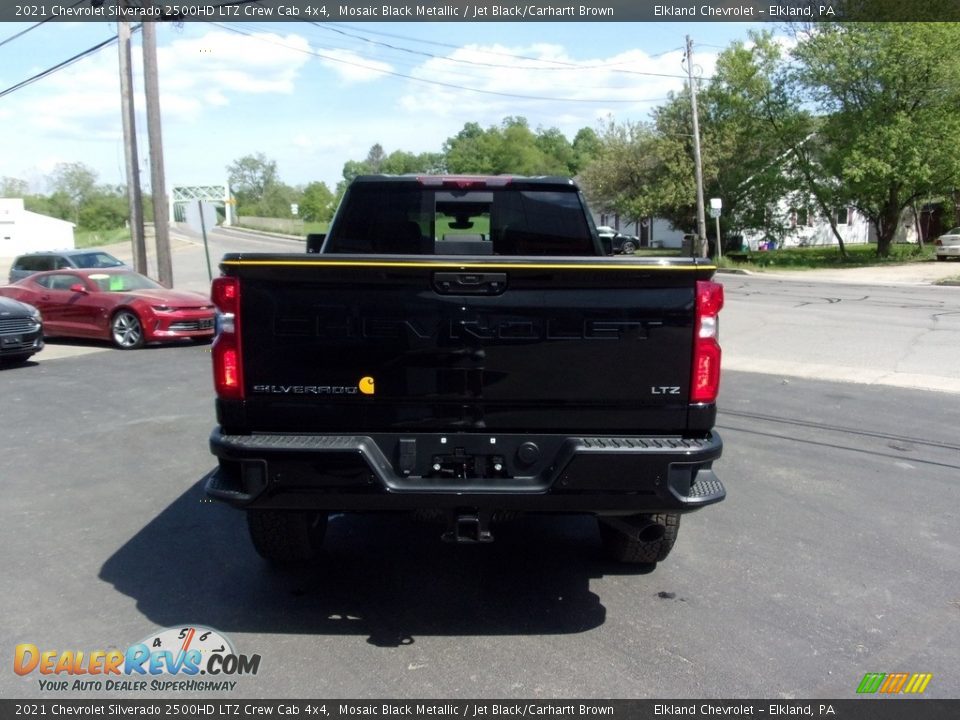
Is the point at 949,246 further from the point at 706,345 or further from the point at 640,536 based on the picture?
the point at 706,345

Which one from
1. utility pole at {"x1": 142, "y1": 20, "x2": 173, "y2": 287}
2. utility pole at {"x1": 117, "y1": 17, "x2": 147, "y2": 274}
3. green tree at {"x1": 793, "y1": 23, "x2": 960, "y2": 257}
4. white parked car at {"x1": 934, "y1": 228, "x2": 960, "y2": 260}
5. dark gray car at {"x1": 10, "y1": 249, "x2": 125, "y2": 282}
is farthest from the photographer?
white parked car at {"x1": 934, "y1": 228, "x2": 960, "y2": 260}

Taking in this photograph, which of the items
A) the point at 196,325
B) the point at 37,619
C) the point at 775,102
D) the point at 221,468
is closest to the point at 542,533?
the point at 221,468

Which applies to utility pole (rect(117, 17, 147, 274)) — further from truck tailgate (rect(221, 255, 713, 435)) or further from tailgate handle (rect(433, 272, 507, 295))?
tailgate handle (rect(433, 272, 507, 295))

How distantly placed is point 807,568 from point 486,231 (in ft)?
9.97

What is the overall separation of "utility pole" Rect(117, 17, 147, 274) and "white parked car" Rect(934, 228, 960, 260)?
32.1m

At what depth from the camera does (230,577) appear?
15.1 feet

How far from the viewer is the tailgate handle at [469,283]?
3.52m

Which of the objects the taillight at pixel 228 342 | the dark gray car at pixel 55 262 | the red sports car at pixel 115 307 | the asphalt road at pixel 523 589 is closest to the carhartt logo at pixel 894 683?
the asphalt road at pixel 523 589

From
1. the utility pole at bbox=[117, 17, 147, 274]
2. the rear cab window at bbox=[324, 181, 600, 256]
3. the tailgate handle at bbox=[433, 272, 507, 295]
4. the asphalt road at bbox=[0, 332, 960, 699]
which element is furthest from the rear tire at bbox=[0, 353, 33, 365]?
the tailgate handle at bbox=[433, 272, 507, 295]

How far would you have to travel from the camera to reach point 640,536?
4082 millimetres

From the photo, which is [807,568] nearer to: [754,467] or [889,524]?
[889,524]

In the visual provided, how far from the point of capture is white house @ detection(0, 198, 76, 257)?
234 ft

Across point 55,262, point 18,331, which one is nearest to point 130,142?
point 55,262

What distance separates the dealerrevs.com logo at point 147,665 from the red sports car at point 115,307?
36.8 feet
